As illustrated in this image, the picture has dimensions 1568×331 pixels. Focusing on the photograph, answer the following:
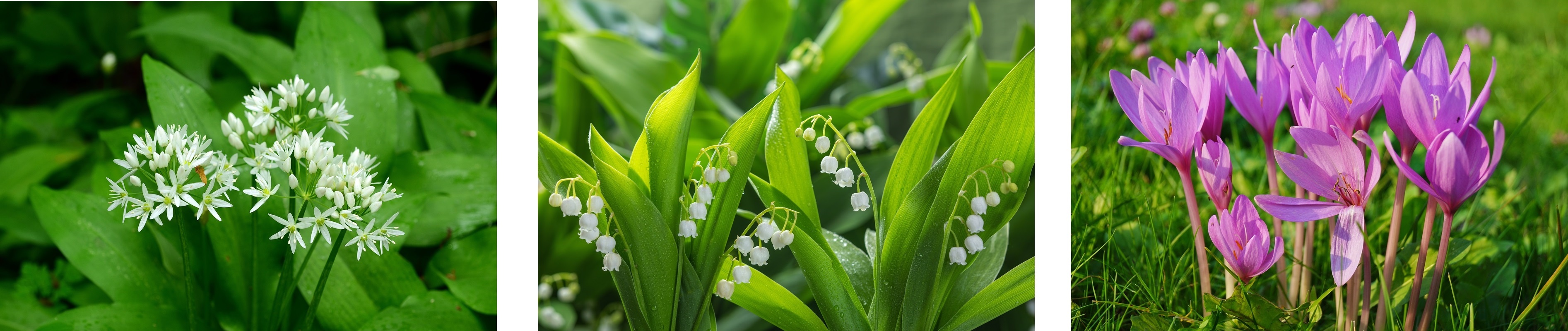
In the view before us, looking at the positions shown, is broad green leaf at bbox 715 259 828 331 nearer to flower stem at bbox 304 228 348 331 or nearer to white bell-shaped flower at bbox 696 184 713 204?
white bell-shaped flower at bbox 696 184 713 204

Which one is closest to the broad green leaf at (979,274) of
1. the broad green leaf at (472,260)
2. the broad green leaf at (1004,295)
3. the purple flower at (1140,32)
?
the broad green leaf at (1004,295)

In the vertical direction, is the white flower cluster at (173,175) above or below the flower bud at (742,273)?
above

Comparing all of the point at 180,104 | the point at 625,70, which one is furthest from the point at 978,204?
the point at 180,104

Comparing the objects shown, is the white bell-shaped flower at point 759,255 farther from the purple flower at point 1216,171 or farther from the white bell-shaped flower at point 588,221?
the purple flower at point 1216,171

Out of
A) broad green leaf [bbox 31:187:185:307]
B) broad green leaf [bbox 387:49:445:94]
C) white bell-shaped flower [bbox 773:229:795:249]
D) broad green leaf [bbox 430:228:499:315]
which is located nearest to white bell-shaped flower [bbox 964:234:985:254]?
white bell-shaped flower [bbox 773:229:795:249]

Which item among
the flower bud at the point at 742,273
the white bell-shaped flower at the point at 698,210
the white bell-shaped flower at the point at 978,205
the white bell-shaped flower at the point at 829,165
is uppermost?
the white bell-shaped flower at the point at 829,165

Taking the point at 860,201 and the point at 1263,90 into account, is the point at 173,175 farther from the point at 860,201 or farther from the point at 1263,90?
the point at 1263,90
